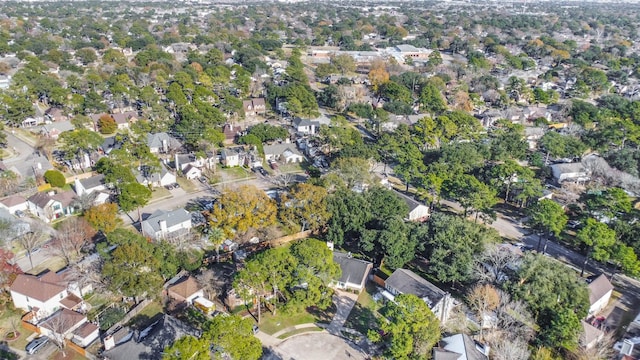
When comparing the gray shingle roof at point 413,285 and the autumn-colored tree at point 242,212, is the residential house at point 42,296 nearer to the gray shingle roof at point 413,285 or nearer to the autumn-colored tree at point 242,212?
the autumn-colored tree at point 242,212

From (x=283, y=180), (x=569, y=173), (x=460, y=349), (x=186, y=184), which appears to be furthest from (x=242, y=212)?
(x=569, y=173)

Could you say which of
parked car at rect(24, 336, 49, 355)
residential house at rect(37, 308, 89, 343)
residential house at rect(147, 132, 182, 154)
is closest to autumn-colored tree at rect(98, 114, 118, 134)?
residential house at rect(147, 132, 182, 154)

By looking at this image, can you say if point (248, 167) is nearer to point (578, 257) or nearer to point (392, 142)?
point (392, 142)

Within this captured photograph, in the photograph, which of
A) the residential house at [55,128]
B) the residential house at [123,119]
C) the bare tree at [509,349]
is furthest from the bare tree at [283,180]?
the residential house at [55,128]

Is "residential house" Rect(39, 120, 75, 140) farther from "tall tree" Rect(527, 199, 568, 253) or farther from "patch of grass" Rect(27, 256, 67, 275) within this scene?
"tall tree" Rect(527, 199, 568, 253)

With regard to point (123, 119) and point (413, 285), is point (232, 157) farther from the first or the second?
point (413, 285)

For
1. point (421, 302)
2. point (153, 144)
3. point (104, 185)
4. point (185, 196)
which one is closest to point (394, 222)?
point (421, 302)
